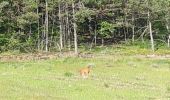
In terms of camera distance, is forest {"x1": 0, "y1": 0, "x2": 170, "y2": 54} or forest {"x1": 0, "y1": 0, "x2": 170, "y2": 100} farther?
forest {"x1": 0, "y1": 0, "x2": 170, "y2": 54}

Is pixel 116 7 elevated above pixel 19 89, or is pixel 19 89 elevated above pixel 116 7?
pixel 116 7

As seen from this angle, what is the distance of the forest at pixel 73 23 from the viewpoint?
252 feet

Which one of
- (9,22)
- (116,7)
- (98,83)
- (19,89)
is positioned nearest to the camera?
(19,89)

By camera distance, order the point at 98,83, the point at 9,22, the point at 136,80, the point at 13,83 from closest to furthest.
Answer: the point at 13,83, the point at 98,83, the point at 136,80, the point at 9,22

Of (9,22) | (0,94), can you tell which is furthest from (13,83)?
(9,22)

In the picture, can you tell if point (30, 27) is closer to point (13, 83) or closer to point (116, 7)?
point (116, 7)

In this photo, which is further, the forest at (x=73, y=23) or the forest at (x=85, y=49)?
the forest at (x=73, y=23)

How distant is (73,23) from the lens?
248ft

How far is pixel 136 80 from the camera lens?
35.4m

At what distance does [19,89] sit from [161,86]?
10.4 metres

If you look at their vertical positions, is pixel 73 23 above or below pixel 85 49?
above

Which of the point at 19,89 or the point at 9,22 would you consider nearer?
the point at 19,89

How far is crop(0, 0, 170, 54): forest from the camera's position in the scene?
76.9 meters

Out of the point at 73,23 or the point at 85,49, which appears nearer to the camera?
the point at 73,23
